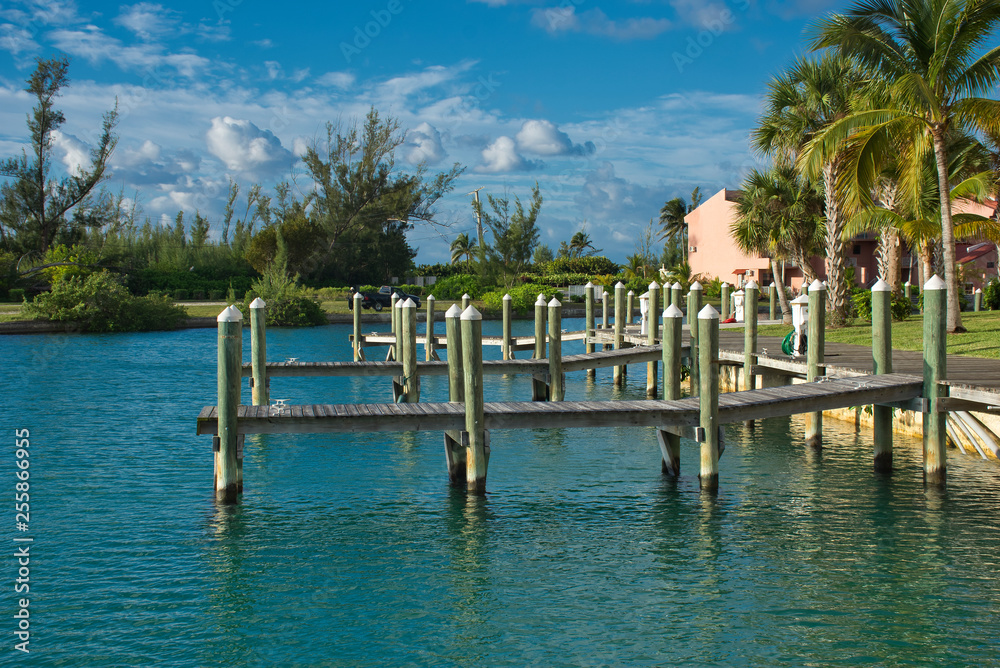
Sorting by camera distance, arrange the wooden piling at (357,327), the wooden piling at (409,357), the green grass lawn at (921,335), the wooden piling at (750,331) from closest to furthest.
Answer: the wooden piling at (750,331)
the wooden piling at (409,357)
the green grass lawn at (921,335)
the wooden piling at (357,327)

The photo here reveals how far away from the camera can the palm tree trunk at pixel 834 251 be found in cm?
2417

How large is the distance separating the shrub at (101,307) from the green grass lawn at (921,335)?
27.8 m

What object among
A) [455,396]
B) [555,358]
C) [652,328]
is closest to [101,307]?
[555,358]

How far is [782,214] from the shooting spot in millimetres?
28406

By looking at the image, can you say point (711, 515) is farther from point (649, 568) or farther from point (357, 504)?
point (357, 504)

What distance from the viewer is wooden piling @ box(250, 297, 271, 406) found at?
1463 cm

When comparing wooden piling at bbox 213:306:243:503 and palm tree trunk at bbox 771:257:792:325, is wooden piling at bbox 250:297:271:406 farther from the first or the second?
palm tree trunk at bbox 771:257:792:325

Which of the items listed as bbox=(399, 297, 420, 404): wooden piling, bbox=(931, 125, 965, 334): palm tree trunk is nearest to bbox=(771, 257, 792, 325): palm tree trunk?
bbox=(931, 125, 965, 334): palm tree trunk

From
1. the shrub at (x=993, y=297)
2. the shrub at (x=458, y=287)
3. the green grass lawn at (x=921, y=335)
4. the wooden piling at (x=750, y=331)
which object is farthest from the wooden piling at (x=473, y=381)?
the shrub at (x=458, y=287)

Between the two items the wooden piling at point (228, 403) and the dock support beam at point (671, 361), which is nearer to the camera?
the wooden piling at point (228, 403)

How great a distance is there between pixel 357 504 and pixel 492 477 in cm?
212

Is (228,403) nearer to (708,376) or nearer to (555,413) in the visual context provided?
(555,413)

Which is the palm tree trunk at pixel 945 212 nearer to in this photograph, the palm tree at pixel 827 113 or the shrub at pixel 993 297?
the palm tree at pixel 827 113

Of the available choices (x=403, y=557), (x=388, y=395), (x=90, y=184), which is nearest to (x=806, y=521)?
(x=403, y=557)
